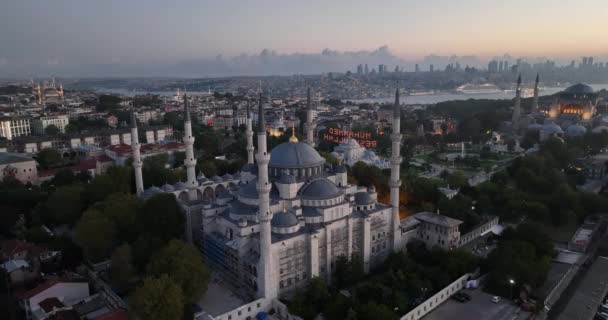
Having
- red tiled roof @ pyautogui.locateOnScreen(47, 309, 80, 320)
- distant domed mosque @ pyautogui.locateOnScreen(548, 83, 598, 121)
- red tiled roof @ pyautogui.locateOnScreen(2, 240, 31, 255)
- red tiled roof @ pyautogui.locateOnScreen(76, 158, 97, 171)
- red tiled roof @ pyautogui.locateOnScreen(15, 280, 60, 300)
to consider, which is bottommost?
red tiled roof @ pyautogui.locateOnScreen(47, 309, 80, 320)

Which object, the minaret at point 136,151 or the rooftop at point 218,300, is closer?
the rooftop at point 218,300

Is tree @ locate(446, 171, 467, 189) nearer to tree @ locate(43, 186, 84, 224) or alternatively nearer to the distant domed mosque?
tree @ locate(43, 186, 84, 224)

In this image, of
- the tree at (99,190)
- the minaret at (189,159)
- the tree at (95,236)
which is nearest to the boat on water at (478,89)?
the minaret at (189,159)

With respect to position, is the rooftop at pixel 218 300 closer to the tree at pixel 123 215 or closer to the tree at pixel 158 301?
the tree at pixel 158 301

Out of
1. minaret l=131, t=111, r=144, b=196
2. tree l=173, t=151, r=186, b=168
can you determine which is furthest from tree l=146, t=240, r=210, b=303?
tree l=173, t=151, r=186, b=168

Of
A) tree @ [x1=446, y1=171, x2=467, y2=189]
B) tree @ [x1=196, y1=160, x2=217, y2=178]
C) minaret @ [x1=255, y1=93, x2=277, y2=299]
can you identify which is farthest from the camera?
tree @ [x1=196, y1=160, x2=217, y2=178]

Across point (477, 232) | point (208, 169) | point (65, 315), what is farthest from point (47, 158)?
point (477, 232)

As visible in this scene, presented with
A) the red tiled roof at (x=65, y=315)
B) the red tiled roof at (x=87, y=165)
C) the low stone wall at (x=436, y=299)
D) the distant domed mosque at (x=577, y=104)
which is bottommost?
the low stone wall at (x=436, y=299)
